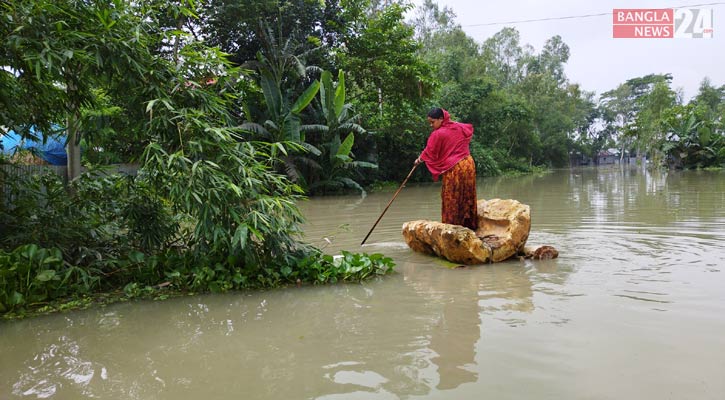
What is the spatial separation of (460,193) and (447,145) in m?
0.59

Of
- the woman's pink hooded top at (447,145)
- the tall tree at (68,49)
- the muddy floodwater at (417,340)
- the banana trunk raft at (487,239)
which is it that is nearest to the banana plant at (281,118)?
the woman's pink hooded top at (447,145)

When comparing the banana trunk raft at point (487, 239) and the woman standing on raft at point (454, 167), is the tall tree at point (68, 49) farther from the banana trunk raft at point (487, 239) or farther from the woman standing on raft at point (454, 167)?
the banana trunk raft at point (487, 239)

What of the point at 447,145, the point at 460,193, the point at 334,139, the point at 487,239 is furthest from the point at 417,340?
the point at 334,139

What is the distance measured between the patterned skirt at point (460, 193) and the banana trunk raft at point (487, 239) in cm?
28

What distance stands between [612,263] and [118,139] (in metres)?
5.16

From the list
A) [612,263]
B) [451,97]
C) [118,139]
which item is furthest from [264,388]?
[451,97]

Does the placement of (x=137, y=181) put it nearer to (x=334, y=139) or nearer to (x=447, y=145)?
(x=447, y=145)

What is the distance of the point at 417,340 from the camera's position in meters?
2.93

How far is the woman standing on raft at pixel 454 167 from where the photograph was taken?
18.3ft

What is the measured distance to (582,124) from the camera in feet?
182

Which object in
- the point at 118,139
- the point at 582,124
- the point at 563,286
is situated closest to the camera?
the point at 563,286

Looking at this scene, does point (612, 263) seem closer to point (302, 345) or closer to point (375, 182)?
point (302, 345)

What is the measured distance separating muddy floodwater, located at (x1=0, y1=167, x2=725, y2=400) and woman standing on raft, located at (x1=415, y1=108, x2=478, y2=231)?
880 millimetres

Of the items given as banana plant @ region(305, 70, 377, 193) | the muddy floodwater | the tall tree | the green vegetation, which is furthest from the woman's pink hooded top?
banana plant @ region(305, 70, 377, 193)
